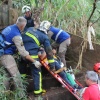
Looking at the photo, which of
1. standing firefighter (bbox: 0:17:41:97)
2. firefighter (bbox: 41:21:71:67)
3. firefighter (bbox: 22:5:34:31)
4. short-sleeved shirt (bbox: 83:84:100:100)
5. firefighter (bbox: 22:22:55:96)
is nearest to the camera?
short-sleeved shirt (bbox: 83:84:100:100)

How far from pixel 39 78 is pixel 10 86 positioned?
67 cm

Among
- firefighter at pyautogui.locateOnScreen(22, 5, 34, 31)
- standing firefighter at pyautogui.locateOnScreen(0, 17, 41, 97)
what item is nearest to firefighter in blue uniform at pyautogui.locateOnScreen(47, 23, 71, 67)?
firefighter at pyautogui.locateOnScreen(22, 5, 34, 31)

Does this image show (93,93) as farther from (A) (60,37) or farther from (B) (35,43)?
(A) (60,37)

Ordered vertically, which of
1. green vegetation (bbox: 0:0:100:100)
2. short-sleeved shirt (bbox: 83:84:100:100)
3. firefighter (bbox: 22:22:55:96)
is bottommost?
short-sleeved shirt (bbox: 83:84:100:100)

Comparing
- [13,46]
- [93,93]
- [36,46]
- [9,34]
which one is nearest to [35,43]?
[36,46]

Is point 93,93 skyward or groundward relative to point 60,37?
groundward

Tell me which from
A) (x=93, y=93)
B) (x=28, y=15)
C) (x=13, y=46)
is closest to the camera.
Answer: (x=93, y=93)

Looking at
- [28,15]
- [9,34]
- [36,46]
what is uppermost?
[28,15]

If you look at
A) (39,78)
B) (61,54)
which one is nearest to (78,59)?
(61,54)

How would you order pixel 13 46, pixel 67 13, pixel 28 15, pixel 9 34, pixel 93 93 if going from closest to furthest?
pixel 93 93 < pixel 9 34 < pixel 13 46 < pixel 28 15 < pixel 67 13

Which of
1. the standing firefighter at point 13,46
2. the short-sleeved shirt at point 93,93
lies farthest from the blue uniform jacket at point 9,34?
the short-sleeved shirt at point 93,93

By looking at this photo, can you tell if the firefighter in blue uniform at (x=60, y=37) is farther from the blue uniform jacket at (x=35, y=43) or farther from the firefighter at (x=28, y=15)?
the blue uniform jacket at (x=35, y=43)

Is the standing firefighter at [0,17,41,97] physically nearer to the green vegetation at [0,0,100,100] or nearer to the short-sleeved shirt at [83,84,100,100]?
the short-sleeved shirt at [83,84,100,100]

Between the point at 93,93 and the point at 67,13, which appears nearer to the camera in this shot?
the point at 93,93
